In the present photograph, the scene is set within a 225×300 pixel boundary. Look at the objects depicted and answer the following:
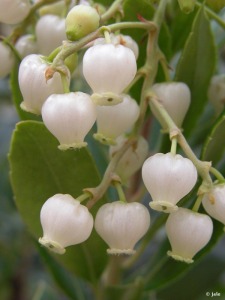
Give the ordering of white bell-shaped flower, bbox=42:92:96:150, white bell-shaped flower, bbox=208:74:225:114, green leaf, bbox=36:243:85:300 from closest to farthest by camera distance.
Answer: white bell-shaped flower, bbox=42:92:96:150 → white bell-shaped flower, bbox=208:74:225:114 → green leaf, bbox=36:243:85:300

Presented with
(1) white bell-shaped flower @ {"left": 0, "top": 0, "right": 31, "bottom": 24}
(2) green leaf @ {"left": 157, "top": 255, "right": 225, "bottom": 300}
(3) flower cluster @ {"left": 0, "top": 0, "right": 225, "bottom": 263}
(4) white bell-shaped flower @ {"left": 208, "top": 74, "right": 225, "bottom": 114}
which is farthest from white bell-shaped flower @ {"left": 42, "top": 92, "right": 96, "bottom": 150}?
(2) green leaf @ {"left": 157, "top": 255, "right": 225, "bottom": 300}

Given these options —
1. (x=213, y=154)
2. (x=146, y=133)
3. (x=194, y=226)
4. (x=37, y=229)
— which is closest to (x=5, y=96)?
(x=146, y=133)

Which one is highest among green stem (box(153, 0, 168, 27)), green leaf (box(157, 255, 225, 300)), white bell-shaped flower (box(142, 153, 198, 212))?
green stem (box(153, 0, 168, 27))

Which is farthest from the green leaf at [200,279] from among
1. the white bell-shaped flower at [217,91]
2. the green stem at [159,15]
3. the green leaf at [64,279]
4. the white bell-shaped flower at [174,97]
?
the green stem at [159,15]

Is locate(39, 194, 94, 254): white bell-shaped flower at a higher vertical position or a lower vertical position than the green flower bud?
lower

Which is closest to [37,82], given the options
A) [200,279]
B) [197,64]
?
[197,64]

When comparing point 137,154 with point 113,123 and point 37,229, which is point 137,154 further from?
point 37,229

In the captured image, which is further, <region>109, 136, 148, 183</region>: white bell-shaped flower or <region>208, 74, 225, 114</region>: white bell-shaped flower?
<region>208, 74, 225, 114</region>: white bell-shaped flower

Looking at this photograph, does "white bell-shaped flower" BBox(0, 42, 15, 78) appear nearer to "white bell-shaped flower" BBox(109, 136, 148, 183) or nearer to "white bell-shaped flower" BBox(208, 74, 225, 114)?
"white bell-shaped flower" BBox(109, 136, 148, 183)
